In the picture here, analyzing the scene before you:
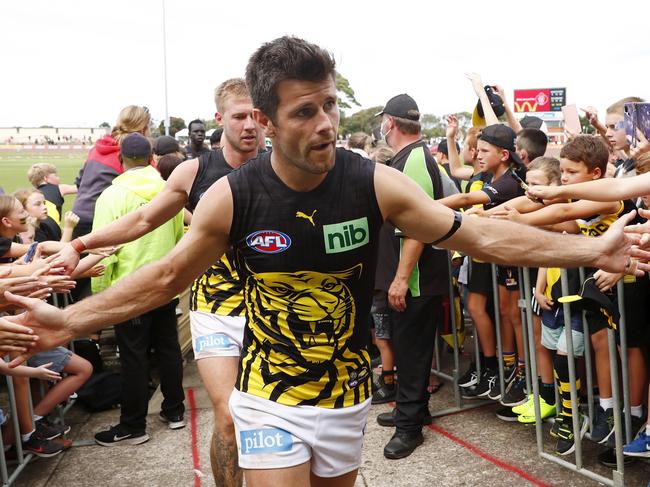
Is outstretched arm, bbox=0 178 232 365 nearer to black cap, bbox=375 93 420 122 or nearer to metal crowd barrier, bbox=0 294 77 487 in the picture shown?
metal crowd barrier, bbox=0 294 77 487

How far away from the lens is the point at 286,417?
258 centimetres

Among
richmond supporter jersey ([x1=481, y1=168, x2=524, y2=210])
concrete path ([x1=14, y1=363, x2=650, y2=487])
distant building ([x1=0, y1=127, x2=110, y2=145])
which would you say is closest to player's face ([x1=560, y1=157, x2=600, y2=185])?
richmond supporter jersey ([x1=481, y1=168, x2=524, y2=210])

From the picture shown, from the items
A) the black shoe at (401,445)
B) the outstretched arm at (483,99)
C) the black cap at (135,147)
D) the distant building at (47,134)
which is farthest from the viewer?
the distant building at (47,134)

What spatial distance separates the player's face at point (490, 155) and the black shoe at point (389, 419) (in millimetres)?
2023

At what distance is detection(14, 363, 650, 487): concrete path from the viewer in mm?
4410

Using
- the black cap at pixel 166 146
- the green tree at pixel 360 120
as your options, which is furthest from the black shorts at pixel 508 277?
the green tree at pixel 360 120

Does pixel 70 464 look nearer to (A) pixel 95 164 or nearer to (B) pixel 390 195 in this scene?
(A) pixel 95 164

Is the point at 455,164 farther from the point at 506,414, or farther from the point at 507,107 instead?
the point at 506,414

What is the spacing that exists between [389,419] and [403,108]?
243cm

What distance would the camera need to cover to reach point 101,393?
20.0ft

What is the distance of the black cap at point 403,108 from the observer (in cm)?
520

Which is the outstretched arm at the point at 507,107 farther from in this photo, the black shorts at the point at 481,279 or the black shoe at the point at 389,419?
the black shoe at the point at 389,419

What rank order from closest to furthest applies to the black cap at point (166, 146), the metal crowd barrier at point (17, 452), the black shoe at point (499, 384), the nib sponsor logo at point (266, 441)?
the nib sponsor logo at point (266, 441), the metal crowd barrier at point (17, 452), the black shoe at point (499, 384), the black cap at point (166, 146)

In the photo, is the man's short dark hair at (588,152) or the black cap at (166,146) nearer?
the man's short dark hair at (588,152)
